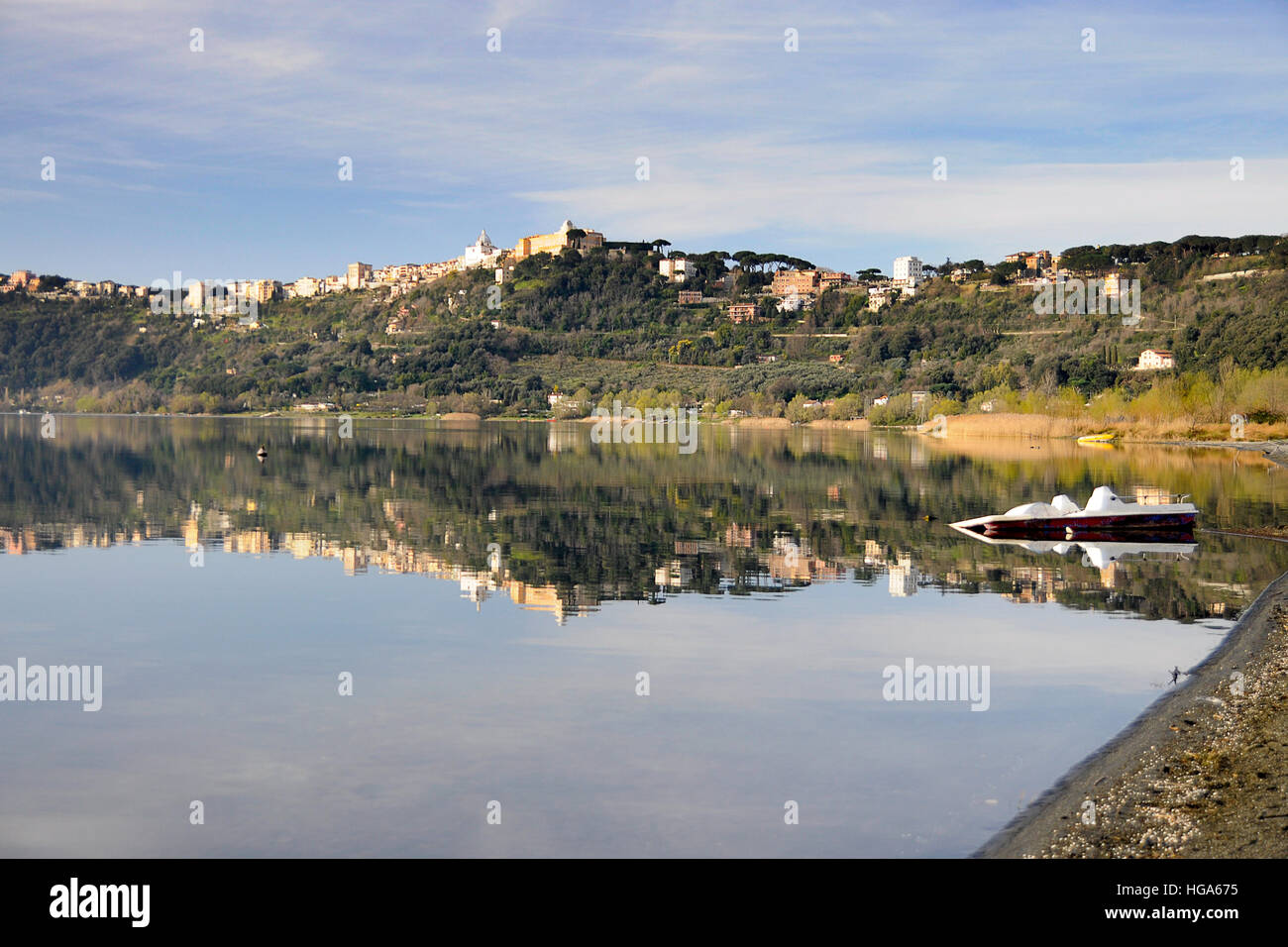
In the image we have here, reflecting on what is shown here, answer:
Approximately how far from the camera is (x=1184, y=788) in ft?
29.6

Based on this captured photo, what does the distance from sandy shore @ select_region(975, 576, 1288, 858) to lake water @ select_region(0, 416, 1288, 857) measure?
379 mm

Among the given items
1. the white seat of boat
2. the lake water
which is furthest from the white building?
the white seat of boat

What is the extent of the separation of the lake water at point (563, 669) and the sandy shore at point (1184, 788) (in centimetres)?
38

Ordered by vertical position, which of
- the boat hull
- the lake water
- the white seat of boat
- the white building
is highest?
the white building

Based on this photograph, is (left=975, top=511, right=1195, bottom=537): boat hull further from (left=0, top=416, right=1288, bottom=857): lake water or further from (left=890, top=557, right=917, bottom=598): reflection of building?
(left=890, top=557, right=917, bottom=598): reflection of building

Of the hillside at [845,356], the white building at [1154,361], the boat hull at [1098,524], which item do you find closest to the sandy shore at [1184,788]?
the boat hull at [1098,524]

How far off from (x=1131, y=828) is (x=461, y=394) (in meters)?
152

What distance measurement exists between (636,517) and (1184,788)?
72.3ft

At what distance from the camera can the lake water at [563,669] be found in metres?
8.95

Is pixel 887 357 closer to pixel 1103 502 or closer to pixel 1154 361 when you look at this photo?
pixel 1154 361

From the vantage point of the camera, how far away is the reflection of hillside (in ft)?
68.3

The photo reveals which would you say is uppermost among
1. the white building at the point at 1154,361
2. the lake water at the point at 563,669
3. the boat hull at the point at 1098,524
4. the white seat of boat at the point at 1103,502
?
the white building at the point at 1154,361

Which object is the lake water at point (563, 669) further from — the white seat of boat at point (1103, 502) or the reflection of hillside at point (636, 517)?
the white seat of boat at point (1103, 502)
